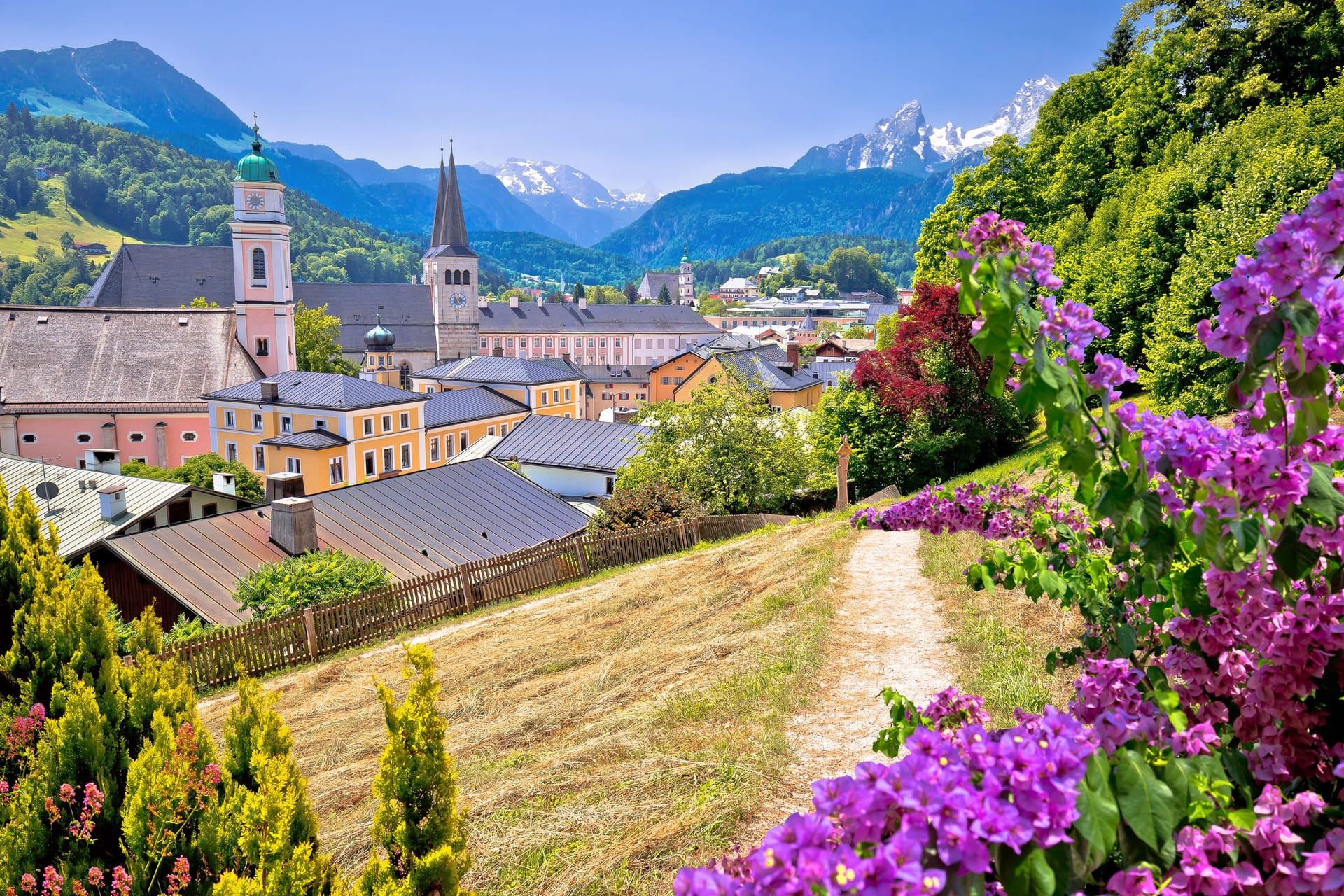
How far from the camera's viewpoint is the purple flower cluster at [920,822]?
65.9 inches

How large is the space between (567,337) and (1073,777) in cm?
13258

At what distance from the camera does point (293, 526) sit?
840 inches

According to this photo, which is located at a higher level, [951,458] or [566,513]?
[951,458]

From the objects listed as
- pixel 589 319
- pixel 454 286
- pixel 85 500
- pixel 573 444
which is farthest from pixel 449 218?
pixel 85 500

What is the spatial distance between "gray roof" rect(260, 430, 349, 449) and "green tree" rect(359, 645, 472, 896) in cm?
4409

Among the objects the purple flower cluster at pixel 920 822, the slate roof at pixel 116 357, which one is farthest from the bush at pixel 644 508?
the slate roof at pixel 116 357

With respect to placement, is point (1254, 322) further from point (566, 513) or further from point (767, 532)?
point (566, 513)

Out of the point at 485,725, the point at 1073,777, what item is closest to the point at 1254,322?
the point at 1073,777

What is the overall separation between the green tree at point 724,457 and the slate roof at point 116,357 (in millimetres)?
39158

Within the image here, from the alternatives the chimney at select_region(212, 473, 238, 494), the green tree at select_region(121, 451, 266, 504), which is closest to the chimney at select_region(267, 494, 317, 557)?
the chimney at select_region(212, 473, 238, 494)

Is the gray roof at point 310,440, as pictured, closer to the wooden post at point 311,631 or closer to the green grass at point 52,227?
the wooden post at point 311,631

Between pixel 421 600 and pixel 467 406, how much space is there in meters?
40.4

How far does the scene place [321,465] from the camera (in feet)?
151

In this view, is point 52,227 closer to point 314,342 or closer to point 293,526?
point 314,342
